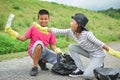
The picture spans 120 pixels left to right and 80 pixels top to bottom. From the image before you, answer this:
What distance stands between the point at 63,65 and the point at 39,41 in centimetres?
77

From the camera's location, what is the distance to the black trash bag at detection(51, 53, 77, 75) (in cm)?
729

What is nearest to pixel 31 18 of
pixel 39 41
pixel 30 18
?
pixel 30 18

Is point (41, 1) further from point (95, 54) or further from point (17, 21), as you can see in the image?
point (95, 54)

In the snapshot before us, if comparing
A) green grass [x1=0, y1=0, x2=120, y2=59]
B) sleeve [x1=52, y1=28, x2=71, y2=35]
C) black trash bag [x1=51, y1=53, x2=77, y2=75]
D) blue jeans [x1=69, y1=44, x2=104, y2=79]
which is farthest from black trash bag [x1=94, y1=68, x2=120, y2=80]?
green grass [x1=0, y1=0, x2=120, y2=59]

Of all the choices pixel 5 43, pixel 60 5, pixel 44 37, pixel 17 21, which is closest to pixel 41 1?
pixel 60 5

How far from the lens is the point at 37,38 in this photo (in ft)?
23.9

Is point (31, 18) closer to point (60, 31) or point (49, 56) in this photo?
point (49, 56)

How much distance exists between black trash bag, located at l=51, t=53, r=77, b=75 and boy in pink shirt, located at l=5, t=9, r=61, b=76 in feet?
0.54

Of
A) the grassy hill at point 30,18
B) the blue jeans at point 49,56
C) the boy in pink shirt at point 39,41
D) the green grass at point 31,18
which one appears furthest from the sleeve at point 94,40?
the grassy hill at point 30,18

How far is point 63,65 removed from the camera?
7.29 metres

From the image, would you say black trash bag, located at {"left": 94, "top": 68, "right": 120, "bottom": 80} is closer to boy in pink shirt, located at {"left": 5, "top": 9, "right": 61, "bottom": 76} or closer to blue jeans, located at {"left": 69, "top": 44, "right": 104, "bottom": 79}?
blue jeans, located at {"left": 69, "top": 44, "right": 104, "bottom": 79}

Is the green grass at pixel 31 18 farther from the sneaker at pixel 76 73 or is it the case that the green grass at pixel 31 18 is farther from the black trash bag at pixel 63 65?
the sneaker at pixel 76 73

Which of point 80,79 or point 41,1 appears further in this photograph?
point 41,1

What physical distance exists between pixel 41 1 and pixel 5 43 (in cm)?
1850
